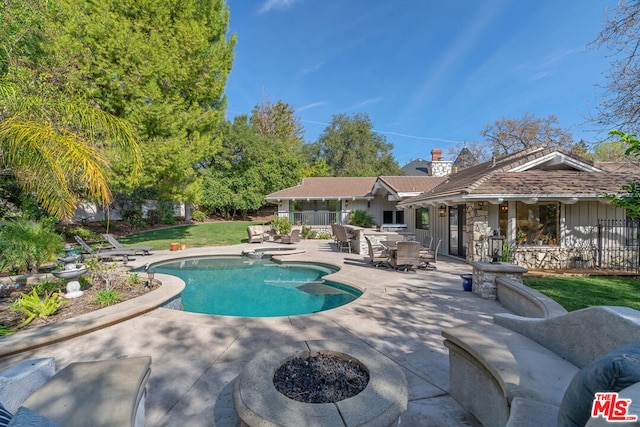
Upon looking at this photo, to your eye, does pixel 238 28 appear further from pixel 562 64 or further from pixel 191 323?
pixel 191 323

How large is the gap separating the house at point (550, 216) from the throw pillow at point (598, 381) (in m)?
9.12

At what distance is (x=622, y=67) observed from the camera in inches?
243

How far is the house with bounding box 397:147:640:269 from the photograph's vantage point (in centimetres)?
986

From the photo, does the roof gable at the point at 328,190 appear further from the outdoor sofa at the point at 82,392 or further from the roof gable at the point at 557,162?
the outdoor sofa at the point at 82,392

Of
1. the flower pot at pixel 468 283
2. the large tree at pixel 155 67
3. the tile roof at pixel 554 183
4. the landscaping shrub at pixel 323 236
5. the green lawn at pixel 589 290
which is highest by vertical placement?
the large tree at pixel 155 67

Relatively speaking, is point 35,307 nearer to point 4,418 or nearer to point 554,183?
point 4,418

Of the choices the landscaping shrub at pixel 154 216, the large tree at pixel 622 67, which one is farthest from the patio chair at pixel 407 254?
the landscaping shrub at pixel 154 216

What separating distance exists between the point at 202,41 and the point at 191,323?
14.1 meters

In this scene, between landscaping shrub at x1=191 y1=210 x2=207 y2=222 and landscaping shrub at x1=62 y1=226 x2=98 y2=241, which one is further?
landscaping shrub at x1=191 y1=210 x2=207 y2=222

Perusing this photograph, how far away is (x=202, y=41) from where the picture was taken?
13.7 m

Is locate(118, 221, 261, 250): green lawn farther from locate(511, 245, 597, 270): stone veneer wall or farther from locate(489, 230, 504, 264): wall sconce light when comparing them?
locate(511, 245, 597, 270): stone veneer wall

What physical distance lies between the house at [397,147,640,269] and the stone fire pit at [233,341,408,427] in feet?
29.0

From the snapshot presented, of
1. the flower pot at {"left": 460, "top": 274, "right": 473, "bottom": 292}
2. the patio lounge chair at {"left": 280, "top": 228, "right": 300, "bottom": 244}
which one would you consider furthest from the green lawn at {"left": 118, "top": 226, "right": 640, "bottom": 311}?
the patio lounge chair at {"left": 280, "top": 228, "right": 300, "bottom": 244}

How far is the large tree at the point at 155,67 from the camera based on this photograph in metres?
11.8
